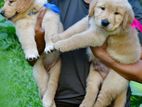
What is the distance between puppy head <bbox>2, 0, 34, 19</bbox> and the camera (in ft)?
13.0

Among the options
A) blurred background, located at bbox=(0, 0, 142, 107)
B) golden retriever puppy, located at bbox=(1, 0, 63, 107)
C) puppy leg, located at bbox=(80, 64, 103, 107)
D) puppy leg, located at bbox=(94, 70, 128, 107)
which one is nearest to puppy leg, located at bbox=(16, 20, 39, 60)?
golden retriever puppy, located at bbox=(1, 0, 63, 107)

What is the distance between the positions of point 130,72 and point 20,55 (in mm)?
3490

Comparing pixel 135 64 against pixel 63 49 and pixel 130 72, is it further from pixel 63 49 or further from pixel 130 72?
pixel 63 49

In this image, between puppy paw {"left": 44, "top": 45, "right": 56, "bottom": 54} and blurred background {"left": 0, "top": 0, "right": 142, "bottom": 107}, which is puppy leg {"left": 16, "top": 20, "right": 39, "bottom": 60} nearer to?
puppy paw {"left": 44, "top": 45, "right": 56, "bottom": 54}

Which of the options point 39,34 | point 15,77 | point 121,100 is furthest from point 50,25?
point 15,77

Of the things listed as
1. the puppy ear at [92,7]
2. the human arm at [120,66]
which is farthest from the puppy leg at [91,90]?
the puppy ear at [92,7]

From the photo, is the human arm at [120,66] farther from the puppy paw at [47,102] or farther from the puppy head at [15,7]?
the puppy head at [15,7]

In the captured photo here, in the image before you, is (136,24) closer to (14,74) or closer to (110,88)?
(110,88)

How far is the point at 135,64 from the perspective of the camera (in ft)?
12.7

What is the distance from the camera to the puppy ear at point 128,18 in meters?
3.64

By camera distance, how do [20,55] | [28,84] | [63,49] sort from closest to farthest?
[63,49], [28,84], [20,55]

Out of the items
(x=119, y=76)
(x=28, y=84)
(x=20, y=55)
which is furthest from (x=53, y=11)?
(x=20, y=55)

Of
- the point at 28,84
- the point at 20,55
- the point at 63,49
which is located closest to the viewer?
the point at 63,49

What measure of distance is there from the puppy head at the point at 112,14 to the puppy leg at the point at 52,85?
50cm
